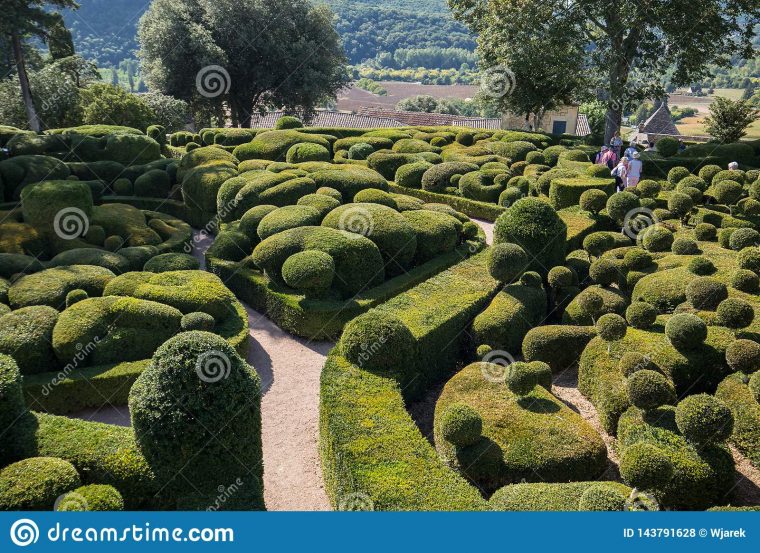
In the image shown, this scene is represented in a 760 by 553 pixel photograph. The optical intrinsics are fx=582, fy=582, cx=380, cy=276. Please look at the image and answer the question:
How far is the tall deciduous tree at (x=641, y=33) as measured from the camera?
2611 centimetres

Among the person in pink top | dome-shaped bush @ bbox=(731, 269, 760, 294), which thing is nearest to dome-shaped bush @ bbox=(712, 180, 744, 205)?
the person in pink top

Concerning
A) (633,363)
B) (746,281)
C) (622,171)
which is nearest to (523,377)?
(633,363)

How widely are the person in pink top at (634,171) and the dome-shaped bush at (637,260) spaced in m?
6.34

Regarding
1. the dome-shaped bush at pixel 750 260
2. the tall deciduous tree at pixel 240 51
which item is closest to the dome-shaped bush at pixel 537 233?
the dome-shaped bush at pixel 750 260

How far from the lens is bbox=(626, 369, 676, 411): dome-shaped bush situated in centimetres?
953

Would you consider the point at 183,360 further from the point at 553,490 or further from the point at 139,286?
the point at 139,286

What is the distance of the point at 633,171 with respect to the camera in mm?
20922

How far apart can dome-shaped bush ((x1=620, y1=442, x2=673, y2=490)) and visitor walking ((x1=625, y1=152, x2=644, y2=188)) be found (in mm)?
14975

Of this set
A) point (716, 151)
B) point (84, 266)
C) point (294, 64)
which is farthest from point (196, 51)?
point (716, 151)

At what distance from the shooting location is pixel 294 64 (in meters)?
41.0

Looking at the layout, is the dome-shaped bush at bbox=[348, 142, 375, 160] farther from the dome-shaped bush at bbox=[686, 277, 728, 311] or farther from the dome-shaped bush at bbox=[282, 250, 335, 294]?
the dome-shaped bush at bbox=[686, 277, 728, 311]

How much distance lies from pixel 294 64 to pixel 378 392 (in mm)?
35432

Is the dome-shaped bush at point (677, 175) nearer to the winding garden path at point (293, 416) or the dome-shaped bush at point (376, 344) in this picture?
the winding garden path at point (293, 416)

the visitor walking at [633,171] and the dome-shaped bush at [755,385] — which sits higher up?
the visitor walking at [633,171]
